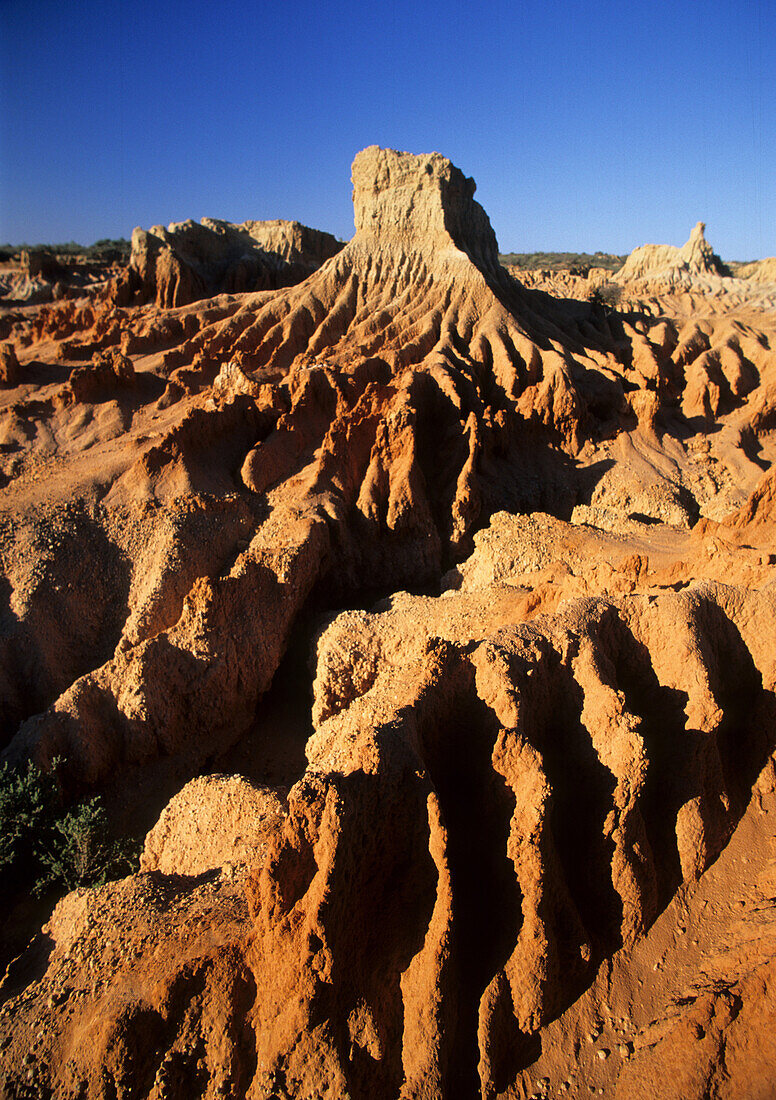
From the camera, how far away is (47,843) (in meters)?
9.21

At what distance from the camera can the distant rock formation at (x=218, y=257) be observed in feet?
107

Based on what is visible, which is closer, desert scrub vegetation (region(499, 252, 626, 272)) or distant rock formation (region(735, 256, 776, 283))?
distant rock formation (region(735, 256, 776, 283))

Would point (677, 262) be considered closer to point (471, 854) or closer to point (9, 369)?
point (9, 369)

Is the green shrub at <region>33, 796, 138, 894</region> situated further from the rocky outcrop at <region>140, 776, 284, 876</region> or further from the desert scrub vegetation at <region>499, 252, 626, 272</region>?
the desert scrub vegetation at <region>499, 252, 626, 272</region>

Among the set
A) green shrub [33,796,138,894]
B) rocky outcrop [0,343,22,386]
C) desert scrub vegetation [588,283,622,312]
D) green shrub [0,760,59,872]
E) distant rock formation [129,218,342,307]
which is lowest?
green shrub [33,796,138,894]

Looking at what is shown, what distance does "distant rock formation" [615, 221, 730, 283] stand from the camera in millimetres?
47625

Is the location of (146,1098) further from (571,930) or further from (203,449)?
(203,449)

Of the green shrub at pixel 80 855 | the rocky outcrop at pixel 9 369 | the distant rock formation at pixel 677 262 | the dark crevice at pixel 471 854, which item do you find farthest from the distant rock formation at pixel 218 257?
the dark crevice at pixel 471 854

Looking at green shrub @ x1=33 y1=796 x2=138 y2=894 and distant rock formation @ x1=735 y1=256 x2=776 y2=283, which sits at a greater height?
distant rock formation @ x1=735 y1=256 x2=776 y2=283

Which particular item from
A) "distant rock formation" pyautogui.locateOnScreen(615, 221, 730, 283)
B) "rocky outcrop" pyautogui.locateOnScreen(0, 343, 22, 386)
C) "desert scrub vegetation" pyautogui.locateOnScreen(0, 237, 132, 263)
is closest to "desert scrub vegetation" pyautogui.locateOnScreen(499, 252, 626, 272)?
"distant rock formation" pyautogui.locateOnScreen(615, 221, 730, 283)

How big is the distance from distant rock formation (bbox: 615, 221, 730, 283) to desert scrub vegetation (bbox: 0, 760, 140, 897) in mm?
52890

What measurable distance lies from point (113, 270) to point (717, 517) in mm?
44008

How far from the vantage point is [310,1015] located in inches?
200

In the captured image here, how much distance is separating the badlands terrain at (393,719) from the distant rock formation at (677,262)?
98.8 feet
